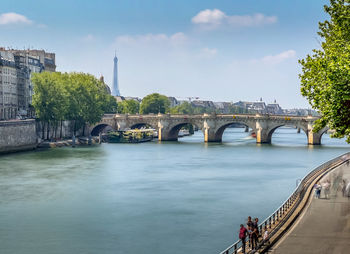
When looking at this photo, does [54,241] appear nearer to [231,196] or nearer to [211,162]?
[231,196]

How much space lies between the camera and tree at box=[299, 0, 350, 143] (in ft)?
87.5

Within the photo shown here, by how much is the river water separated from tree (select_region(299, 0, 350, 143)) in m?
8.40

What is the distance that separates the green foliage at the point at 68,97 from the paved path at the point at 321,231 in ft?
225

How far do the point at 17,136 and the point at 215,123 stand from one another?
A: 41010 millimetres

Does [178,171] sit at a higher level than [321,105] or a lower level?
lower

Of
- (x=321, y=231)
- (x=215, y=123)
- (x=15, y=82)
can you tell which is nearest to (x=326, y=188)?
(x=321, y=231)

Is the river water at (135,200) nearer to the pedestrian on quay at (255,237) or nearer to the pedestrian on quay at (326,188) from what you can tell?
the pedestrian on quay at (326,188)

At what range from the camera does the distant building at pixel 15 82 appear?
111125 mm

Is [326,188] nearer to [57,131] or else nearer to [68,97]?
[68,97]

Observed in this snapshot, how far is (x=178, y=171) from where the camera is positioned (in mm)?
60250

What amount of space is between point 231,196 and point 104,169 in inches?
865

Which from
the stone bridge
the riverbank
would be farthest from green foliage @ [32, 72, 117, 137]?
the stone bridge

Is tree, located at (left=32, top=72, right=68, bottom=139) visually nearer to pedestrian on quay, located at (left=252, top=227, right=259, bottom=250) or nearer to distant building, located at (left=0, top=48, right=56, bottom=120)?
distant building, located at (left=0, top=48, right=56, bottom=120)

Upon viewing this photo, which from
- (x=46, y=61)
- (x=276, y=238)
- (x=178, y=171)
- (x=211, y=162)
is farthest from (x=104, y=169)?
(x=46, y=61)
